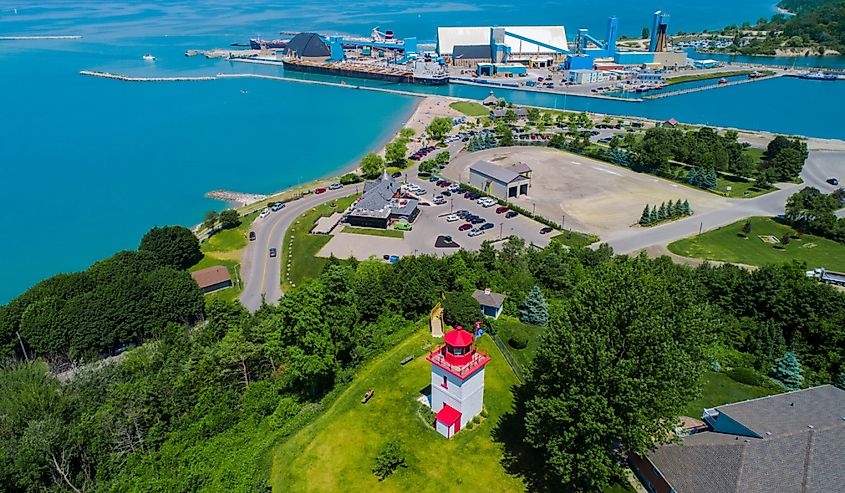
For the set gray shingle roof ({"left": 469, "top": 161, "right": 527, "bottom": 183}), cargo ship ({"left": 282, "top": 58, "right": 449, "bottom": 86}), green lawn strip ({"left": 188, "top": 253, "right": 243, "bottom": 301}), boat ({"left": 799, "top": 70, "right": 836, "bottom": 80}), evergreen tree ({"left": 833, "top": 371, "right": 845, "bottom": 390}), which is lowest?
green lawn strip ({"left": 188, "top": 253, "right": 243, "bottom": 301})

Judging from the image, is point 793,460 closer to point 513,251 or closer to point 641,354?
point 641,354

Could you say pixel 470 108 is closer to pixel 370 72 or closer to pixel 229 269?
pixel 370 72

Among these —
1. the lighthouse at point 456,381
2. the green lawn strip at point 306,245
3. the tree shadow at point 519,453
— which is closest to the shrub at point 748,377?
the tree shadow at point 519,453

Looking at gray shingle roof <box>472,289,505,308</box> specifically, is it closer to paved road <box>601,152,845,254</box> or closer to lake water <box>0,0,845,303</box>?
paved road <box>601,152,845,254</box>

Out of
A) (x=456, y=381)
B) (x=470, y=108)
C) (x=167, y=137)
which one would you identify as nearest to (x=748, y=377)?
(x=456, y=381)

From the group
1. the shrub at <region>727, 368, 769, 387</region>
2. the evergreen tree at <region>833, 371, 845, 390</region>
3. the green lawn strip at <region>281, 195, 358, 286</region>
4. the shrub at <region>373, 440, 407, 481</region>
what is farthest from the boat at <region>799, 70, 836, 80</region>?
the shrub at <region>373, 440, 407, 481</region>

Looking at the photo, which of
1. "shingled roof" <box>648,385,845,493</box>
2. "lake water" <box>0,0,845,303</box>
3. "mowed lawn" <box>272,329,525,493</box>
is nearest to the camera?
"shingled roof" <box>648,385,845,493</box>

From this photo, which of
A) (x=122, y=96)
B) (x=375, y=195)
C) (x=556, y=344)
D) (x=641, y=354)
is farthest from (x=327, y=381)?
(x=122, y=96)

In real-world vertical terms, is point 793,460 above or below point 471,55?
below
